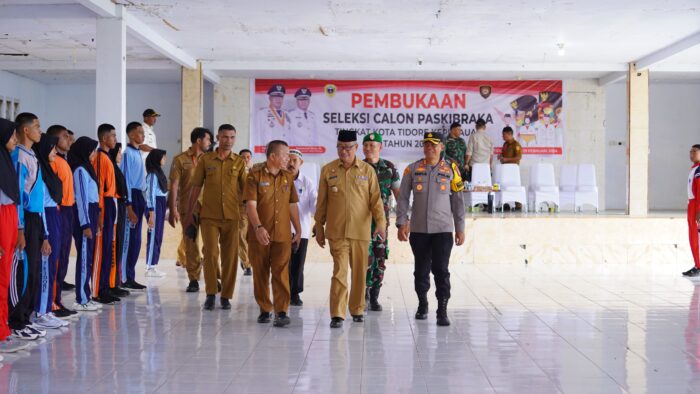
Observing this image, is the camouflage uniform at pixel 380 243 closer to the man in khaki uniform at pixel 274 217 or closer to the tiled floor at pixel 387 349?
the tiled floor at pixel 387 349

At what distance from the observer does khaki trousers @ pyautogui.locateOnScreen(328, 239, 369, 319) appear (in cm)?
640

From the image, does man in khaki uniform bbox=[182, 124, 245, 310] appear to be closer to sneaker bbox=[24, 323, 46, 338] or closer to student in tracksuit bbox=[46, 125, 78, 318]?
student in tracksuit bbox=[46, 125, 78, 318]

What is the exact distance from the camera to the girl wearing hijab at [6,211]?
5.11 meters

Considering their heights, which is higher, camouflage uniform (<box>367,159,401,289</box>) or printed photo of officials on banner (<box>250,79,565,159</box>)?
printed photo of officials on banner (<box>250,79,565,159</box>)

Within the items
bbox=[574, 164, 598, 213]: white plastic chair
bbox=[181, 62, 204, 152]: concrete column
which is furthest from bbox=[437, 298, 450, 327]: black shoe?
bbox=[181, 62, 204, 152]: concrete column

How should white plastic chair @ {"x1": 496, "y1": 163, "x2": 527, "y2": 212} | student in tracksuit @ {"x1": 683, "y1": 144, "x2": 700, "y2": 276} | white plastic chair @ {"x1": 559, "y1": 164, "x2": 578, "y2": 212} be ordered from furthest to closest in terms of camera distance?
white plastic chair @ {"x1": 559, "y1": 164, "x2": 578, "y2": 212} < white plastic chair @ {"x1": 496, "y1": 163, "x2": 527, "y2": 212} < student in tracksuit @ {"x1": 683, "y1": 144, "x2": 700, "y2": 276}

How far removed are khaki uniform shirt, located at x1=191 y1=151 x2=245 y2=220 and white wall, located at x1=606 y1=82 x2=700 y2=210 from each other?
13.7 metres

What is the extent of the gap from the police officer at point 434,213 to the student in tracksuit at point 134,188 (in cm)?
308

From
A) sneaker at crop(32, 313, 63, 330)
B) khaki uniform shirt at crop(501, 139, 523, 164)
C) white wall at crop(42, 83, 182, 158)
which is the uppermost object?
white wall at crop(42, 83, 182, 158)

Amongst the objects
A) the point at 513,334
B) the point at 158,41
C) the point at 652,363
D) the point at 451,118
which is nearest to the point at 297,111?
the point at 451,118

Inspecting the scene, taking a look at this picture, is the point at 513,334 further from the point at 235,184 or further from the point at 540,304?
the point at 235,184

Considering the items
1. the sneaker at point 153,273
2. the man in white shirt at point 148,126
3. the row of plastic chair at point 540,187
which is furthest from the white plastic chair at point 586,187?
the sneaker at point 153,273

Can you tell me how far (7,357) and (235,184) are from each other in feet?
8.69

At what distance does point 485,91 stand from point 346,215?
1171 cm
